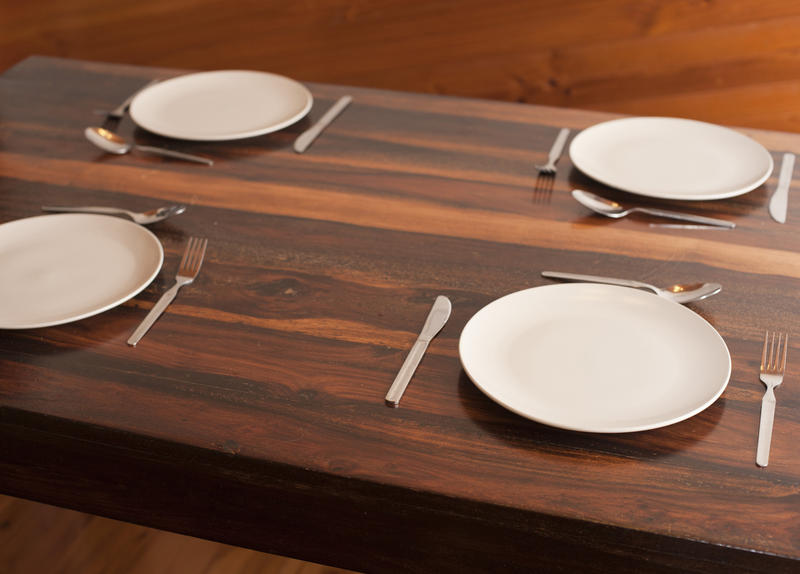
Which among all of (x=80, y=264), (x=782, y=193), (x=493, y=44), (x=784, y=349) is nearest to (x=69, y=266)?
(x=80, y=264)

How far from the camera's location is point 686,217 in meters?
1.05

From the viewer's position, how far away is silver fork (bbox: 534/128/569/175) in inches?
45.4

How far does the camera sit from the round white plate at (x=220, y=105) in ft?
4.16

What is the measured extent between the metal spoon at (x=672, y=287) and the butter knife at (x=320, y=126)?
0.49 m

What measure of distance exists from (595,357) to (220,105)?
0.85 metres

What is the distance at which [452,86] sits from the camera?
107 inches

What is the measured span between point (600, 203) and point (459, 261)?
0.24 meters

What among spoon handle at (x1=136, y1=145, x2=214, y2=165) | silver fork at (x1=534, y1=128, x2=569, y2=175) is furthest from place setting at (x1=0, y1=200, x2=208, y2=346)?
silver fork at (x1=534, y1=128, x2=569, y2=175)

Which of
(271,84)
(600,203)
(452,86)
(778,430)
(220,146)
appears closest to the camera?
(778,430)

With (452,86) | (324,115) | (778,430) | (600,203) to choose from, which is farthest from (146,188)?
(452,86)

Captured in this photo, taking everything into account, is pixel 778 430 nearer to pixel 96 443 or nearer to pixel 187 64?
pixel 96 443

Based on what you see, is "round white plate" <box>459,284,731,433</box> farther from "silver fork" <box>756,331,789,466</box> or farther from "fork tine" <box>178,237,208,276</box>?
"fork tine" <box>178,237,208,276</box>

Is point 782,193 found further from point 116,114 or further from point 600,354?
point 116,114

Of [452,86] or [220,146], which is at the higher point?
[220,146]
